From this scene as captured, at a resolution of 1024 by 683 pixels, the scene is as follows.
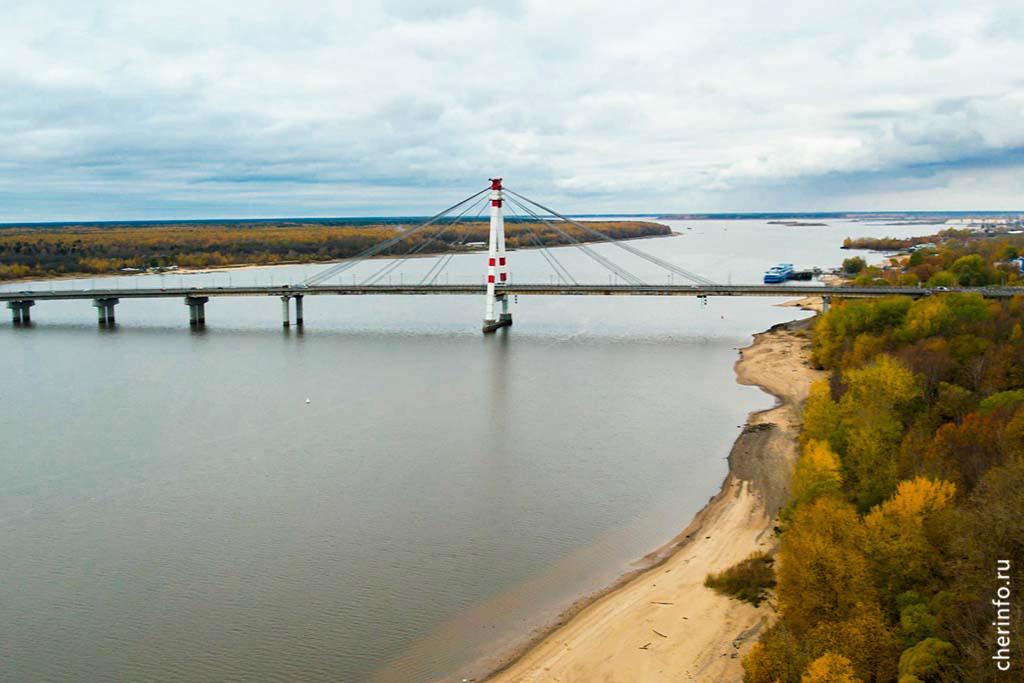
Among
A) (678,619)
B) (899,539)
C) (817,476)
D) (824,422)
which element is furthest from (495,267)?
(899,539)

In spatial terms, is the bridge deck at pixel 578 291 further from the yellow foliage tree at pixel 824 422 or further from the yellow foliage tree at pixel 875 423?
the yellow foliage tree at pixel 824 422

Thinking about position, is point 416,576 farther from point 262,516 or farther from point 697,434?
point 697,434

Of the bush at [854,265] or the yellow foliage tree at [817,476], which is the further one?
the bush at [854,265]

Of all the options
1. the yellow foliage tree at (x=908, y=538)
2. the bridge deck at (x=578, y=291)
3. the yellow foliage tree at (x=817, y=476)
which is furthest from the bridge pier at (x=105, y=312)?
the yellow foliage tree at (x=908, y=538)

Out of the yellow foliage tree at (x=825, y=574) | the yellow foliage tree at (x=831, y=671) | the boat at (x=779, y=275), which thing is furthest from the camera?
the boat at (x=779, y=275)

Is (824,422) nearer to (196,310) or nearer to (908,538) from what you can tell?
(908,538)

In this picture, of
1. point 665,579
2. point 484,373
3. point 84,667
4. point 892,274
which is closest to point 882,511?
point 665,579

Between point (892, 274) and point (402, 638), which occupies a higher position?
point (892, 274)
